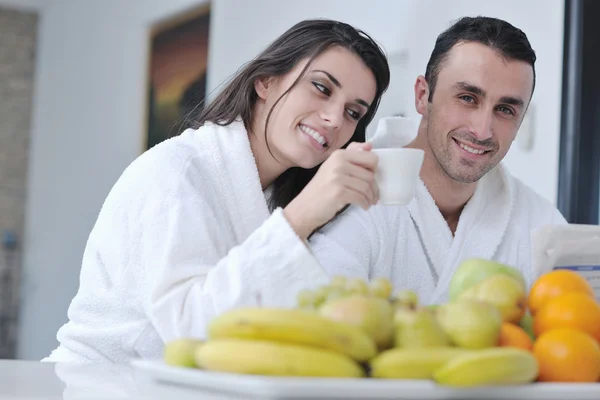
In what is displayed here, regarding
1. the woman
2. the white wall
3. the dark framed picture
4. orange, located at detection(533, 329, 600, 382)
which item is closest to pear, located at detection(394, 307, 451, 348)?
orange, located at detection(533, 329, 600, 382)

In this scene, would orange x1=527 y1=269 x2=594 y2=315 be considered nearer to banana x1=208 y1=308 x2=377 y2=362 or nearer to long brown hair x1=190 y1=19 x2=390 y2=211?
banana x1=208 y1=308 x2=377 y2=362

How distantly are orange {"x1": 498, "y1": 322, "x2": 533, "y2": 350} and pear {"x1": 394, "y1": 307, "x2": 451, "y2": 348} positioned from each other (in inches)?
2.7

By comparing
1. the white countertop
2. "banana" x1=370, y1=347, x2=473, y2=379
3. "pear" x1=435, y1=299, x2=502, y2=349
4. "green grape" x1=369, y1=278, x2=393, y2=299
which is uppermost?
"green grape" x1=369, y1=278, x2=393, y2=299

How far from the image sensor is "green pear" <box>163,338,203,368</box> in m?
0.80

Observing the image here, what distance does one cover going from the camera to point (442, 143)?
1921mm

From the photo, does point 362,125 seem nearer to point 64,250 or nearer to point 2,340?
point 64,250

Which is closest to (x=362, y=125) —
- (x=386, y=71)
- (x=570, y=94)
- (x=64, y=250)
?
(x=386, y=71)

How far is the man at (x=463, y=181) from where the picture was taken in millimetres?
1783

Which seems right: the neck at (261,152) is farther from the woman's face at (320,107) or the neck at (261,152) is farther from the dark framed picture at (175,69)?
the dark framed picture at (175,69)

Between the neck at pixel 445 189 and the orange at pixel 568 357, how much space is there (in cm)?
111

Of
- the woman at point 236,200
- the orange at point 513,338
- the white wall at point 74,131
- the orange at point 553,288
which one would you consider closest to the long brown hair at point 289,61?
the woman at point 236,200

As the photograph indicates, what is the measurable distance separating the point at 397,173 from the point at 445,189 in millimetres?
776

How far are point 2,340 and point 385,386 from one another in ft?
23.9

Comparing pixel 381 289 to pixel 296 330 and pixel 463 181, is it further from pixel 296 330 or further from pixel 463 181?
pixel 463 181
